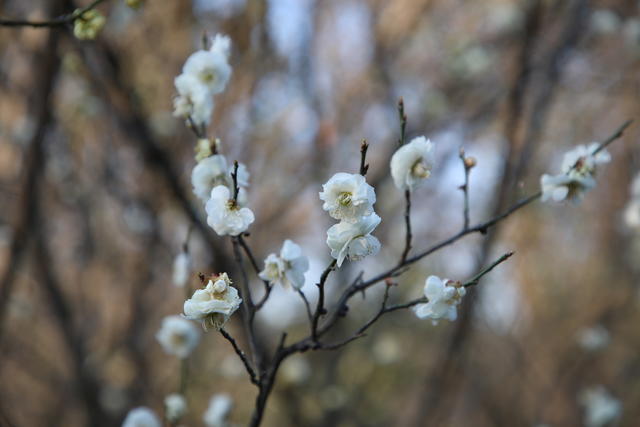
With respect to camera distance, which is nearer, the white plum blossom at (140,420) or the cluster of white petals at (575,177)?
the cluster of white petals at (575,177)

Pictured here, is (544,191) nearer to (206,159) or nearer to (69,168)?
(206,159)

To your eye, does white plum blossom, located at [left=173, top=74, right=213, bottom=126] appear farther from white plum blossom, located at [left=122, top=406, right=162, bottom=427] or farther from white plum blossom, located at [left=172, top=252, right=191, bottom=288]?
white plum blossom, located at [left=122, top=406, right=162, bottom=427]

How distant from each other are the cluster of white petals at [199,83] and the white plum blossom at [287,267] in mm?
500

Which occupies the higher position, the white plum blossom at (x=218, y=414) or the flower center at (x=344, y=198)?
the white plum blossom at (x=218, y=414)

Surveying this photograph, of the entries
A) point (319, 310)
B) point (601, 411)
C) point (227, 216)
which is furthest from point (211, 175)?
point (601, 411)

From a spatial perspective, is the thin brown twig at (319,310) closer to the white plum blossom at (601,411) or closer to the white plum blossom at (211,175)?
the white plum blossom at (211,175)

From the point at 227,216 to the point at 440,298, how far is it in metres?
0.47

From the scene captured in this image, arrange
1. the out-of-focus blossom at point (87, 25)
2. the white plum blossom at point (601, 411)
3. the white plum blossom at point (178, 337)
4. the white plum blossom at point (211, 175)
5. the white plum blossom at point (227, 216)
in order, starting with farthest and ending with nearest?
the white plum blossom at point (601, 411) < the white plum blossom at point (178, 337) < the out-of-focus blossom at point (87, 25) < the white plum blossom at point (211, 175) < the white plum blossom at point (227, 216)

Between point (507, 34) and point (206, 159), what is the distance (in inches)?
148

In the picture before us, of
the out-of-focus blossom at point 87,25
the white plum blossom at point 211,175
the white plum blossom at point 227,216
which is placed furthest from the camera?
the out-of-focus blossom at point 87,25

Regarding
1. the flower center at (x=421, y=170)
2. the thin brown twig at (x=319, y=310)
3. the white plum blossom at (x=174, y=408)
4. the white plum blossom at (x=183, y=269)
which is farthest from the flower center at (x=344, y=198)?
the white plum blossom at (x=174, y=408)

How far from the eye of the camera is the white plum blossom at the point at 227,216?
46.3 inches

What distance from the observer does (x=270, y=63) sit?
3803 mm

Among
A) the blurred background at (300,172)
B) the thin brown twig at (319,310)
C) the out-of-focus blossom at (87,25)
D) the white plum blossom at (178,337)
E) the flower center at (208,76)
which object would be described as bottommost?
the thin brown twig at (319,310)
